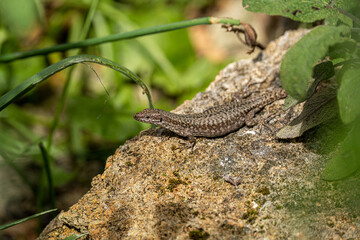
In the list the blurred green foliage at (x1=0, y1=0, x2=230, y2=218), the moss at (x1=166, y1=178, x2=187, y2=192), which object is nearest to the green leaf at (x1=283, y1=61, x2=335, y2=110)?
the moss at (x1=166, y1=178, x2=187, y2=192)

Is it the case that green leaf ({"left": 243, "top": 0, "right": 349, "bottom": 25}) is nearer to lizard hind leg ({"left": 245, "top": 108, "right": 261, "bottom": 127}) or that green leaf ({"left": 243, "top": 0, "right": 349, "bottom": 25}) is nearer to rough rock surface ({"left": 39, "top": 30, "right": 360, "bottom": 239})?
rough rock surface ({"left": 39, "top": 30, "right": 360, "bottom": 239})

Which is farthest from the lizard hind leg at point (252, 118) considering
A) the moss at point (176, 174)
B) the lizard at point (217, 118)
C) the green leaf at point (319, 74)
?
the moss at point (176, 174)

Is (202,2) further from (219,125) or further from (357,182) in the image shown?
(357,182)

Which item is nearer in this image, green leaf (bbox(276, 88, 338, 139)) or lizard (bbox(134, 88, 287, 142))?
green leaf (bbox(276, 88, 338, 139))

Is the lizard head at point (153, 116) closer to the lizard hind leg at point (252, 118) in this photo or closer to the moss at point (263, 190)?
the lizard hind leg at point (252, 118)

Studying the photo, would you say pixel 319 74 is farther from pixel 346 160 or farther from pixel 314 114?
pixel 346 160

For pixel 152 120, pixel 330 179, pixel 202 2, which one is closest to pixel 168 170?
pixel 152 120
